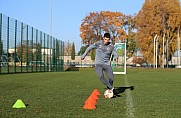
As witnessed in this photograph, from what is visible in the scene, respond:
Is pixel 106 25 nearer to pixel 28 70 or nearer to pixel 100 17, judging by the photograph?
pixel 100 17

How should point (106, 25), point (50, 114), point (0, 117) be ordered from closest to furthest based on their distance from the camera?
point (0, 117) < point (50, 114) < point (106, 25)

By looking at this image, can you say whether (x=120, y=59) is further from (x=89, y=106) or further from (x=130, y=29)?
(x=130, y=29)

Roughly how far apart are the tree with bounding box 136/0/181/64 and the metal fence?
17896 mm

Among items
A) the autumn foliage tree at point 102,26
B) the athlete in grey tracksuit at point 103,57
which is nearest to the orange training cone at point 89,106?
the athlete in grey tracksuit at point 103,57

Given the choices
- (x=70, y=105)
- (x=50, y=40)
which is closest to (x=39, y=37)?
(x=50, y=40)

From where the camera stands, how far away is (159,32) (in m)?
57.9

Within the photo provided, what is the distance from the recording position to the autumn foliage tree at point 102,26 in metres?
71.6

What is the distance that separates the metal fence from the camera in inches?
1076

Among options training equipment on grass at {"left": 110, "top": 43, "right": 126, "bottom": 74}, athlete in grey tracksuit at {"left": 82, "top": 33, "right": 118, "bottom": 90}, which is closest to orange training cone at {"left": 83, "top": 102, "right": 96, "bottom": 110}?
athlete in grey tracksuit at {"left": 82, "top": 33, "right": 118, "bottom": 90}

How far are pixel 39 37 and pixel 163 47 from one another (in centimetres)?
2575

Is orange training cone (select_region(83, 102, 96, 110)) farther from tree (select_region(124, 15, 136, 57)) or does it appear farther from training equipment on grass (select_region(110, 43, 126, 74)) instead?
tree (select_region(124, 15, 136, 57))

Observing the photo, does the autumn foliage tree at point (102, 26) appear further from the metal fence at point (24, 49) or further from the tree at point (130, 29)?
the metal fence at point (24, 49)

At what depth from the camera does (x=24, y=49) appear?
3262 centimetres

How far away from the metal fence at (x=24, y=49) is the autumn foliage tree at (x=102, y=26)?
86.1 ft
